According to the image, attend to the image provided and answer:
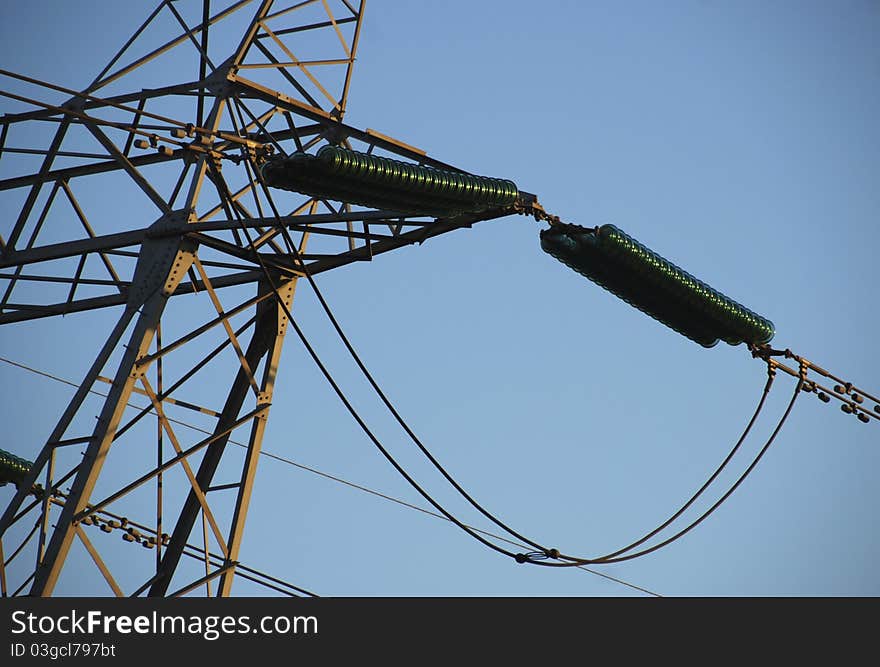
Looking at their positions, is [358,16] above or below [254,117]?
above

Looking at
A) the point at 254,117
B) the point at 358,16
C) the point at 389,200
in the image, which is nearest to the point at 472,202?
the point at 389,200

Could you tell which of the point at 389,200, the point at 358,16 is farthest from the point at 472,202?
the point at 358,16

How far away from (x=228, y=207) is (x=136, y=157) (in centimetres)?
351

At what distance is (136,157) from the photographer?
17.6 m

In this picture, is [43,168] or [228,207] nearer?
[228,207]

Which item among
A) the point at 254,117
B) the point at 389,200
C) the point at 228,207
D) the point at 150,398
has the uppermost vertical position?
the point at 254,117

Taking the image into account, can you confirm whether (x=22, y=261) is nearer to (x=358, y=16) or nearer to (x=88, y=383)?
(x=88, y=383)
